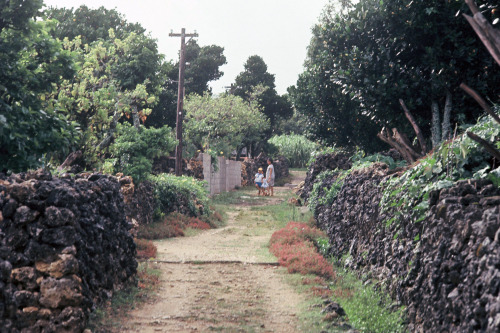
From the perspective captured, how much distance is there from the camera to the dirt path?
6977mm

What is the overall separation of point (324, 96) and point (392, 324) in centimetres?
1290

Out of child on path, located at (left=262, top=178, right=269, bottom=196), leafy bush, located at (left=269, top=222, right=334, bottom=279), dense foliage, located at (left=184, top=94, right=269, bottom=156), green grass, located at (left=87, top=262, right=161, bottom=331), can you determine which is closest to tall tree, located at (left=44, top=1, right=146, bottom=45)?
dense foliage, located at (left=184, top=94, right=269, bottom=156)

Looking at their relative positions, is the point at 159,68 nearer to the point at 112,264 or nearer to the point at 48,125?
the point at 48,125

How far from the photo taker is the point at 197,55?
51.0m

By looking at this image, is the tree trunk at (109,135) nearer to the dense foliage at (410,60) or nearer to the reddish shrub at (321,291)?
the dense foliage at (410,60)

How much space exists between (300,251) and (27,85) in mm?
6677

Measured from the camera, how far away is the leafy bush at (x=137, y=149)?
1551cm

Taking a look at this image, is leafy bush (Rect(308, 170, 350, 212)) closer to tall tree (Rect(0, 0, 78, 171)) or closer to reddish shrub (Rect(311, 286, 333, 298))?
reddish shrub (Rect(311, 286, 333, 298))

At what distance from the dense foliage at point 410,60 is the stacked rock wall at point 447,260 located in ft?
15.3

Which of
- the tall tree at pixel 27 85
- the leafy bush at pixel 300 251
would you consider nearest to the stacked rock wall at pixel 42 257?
the tall tree at pixel 27 85

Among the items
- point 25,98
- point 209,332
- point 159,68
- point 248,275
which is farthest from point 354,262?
point 159,68

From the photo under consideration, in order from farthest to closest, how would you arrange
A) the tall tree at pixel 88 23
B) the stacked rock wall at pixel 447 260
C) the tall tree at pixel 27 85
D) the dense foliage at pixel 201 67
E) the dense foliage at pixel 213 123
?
1. the dense foliage at pixel 201 67
2. the dense foliage at pixel 213 123
3. the tall tree at pixel 88 23
4. the tall tree at pixel 27 85
5. the stacked rock wall at pixel 447 260

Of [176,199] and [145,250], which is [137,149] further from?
[145,250]

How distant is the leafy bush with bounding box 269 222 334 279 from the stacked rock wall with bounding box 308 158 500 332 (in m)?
1.68
